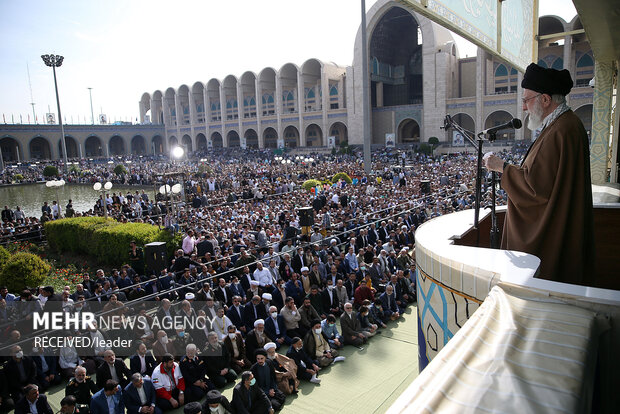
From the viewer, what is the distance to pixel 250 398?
4.70m

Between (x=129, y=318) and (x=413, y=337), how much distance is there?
174 inches

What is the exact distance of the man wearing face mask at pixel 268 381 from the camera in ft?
16.4

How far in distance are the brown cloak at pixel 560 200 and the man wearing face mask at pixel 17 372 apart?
576 cm

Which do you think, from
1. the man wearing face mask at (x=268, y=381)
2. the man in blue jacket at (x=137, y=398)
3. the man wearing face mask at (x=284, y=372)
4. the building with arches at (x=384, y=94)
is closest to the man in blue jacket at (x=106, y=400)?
the man in blue jacket at (x=137, y=398)

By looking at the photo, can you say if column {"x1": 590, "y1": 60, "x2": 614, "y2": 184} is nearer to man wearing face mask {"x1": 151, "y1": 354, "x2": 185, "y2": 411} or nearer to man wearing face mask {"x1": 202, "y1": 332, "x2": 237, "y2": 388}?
man wearing face mask {"x1": 202, "y1": 332, "x2": 237, "y2": 388}

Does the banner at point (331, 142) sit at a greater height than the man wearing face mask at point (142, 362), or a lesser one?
greater

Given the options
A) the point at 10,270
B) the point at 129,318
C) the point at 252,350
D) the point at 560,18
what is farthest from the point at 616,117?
the point at 560,18

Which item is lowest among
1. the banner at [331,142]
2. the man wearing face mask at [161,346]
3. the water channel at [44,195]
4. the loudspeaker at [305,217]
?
the man wearing face mask at [161,346]

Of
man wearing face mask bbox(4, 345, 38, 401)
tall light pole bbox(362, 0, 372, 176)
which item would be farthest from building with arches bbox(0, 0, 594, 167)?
man wearing face mask bbox(4, 345, 38, 401)

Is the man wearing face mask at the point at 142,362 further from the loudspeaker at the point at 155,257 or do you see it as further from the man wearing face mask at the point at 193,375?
the loudspeaker at the point at 155,257

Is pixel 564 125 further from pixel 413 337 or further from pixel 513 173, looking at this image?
pixel 413 337

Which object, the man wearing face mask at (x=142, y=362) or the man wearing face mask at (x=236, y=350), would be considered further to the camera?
the man wearing face mask at (x=236, y=350)

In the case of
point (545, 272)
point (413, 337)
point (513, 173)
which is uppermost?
point (513, 173)

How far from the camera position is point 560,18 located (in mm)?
29391
